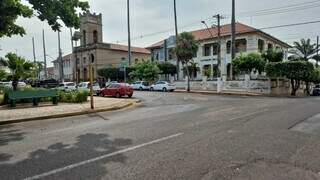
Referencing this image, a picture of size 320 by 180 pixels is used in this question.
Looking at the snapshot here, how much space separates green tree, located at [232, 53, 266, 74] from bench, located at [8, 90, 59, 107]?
27023 millimetres

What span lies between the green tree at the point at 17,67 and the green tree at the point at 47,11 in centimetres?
764

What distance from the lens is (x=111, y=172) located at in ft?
20.8

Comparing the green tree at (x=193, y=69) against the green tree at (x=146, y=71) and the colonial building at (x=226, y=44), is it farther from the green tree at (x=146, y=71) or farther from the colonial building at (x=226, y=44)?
the green tree at (x=146, y=71)

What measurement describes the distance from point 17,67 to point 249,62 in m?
27.6

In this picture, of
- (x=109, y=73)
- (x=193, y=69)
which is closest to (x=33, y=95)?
(x=193, y=69)

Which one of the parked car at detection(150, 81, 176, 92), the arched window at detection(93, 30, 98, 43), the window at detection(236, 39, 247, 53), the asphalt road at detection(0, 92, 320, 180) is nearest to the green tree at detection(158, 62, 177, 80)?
the window at detection(236, 39, 247, 53)

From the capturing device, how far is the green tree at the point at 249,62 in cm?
4319

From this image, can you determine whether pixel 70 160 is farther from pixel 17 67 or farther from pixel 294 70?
pixel 294 70

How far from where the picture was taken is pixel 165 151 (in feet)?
26.1

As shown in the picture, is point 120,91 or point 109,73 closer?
point 120,91

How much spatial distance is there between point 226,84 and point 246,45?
14.9 m

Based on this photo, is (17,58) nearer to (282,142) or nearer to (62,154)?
(62,154)

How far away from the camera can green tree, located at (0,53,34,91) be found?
23.8 meters

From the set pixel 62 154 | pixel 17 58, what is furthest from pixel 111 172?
pixel 17 58
